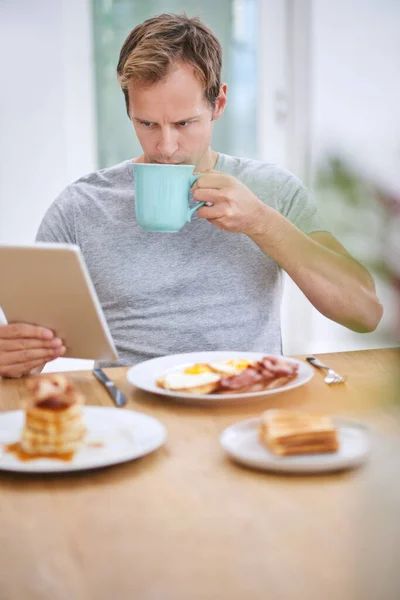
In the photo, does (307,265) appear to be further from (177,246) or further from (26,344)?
(26,344)

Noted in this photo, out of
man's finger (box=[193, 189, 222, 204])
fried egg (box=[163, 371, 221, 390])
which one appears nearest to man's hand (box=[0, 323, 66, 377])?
fried egg (box=[163, 371, 221, 390])

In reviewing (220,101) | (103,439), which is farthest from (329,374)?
(220,101)

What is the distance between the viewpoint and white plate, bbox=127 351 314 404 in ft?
3.43

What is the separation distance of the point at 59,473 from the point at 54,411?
70mm

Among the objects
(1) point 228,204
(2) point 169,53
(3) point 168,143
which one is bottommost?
(1) point 228,204

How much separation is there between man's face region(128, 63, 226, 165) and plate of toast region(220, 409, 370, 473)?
2.84 ft

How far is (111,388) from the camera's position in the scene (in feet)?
3.83

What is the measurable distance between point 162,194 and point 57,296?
10.7 inches

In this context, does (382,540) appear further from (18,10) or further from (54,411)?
(18,10)

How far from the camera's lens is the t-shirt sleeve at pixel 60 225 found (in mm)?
1709

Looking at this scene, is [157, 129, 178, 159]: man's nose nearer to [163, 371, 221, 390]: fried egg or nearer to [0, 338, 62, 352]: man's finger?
[0, 338, 62, 352]: man's finger

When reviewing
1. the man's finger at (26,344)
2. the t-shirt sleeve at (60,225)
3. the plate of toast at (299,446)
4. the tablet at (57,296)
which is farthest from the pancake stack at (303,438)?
the t-shirt sleeve at (60,225)

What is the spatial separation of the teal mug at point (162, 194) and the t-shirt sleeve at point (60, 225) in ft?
1.39

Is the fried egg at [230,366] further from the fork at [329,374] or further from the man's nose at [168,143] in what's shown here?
the man's nose at [168,143]
